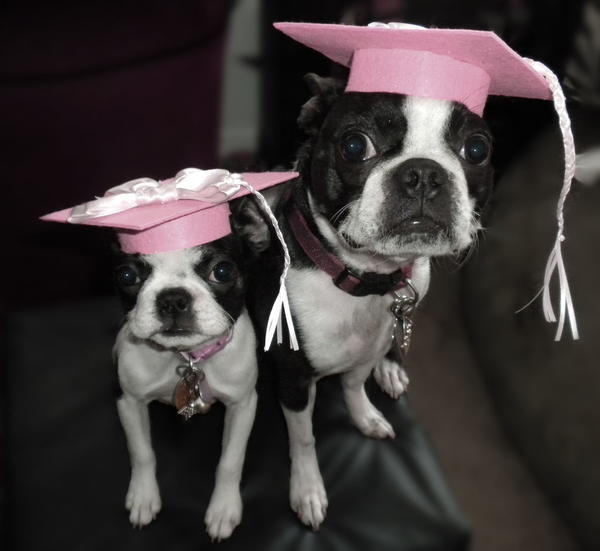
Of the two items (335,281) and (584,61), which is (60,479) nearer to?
(335,281)

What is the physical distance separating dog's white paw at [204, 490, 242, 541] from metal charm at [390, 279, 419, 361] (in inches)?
12.8

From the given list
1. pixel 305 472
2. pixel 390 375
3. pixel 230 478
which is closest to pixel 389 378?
pixel 390 375

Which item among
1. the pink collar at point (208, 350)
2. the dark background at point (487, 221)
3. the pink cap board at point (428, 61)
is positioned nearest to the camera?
the pink cap board at point (428, 61)

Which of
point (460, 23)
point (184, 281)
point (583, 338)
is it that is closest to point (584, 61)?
point (460, 23)

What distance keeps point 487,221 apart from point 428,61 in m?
0.50

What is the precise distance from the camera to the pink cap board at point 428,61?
0.70m

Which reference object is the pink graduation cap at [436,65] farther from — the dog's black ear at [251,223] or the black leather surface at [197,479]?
the black leather surface at [197,479]

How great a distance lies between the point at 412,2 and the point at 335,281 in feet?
1.98

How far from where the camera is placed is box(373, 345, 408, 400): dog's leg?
3.84 feet

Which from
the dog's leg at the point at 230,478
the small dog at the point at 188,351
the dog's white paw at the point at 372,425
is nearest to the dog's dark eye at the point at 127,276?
the small dog at the point at 188,351

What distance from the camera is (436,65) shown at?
730mm

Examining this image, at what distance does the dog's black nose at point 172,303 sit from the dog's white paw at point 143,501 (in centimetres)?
31

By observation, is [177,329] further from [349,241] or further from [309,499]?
[309,499]

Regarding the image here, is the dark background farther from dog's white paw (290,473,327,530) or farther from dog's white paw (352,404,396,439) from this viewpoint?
dog's white paw (290,473,327,530)
